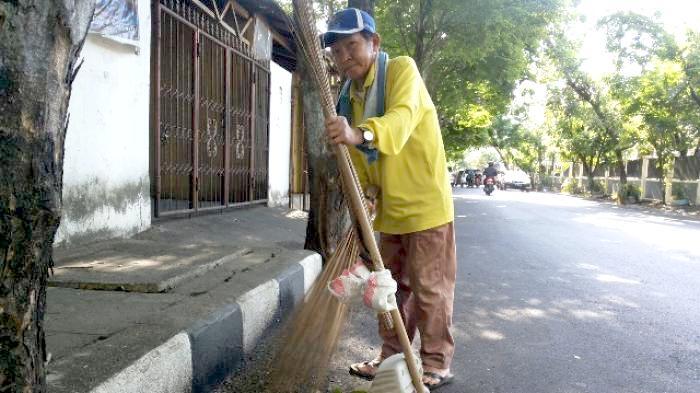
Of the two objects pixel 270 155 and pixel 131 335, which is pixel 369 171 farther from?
pixel 270 155

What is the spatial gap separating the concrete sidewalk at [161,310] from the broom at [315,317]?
13.0 inches

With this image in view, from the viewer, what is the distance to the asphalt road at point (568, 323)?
2.53 metres

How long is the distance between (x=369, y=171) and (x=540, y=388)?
1214 mm

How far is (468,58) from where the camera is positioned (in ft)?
35.4

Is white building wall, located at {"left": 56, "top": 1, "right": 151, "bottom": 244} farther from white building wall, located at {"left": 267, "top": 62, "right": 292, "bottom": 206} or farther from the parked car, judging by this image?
the parked car

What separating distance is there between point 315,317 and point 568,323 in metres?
2.01

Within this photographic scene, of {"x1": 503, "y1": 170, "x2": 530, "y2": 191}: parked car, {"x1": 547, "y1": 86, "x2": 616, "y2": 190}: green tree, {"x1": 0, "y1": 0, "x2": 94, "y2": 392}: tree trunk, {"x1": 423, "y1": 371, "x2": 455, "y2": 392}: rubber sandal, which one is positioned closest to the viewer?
{"x1": 0, "y1": 0, "x2": 94, "y2": 392}: tree trunk

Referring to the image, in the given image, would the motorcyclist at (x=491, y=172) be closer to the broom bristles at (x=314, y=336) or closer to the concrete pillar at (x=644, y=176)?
the concrete pillar at (x=644, y=176)

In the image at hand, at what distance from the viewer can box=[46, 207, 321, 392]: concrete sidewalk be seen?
1.75m

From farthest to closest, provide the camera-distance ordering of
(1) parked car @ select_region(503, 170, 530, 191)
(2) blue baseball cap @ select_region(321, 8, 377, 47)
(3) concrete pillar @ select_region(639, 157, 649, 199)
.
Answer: (1) parked car @ select_region(503, 170, 530, 191) < (3) concrete pillar @ select_region(639, 157, 649, 199) < (2) blue baseball cap @ select_region(321, 8, 377, 47)

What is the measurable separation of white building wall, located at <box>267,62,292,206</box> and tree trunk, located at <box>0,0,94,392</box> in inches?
302

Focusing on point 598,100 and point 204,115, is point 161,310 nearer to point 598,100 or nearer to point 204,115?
point 204,115

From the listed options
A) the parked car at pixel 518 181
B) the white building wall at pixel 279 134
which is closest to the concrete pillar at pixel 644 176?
the parked car at pixel 518 181

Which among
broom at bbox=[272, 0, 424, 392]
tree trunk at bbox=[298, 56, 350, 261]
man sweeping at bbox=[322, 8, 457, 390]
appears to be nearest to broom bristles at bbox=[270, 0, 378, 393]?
broom at bbox=[272, 0, 424, 392]
